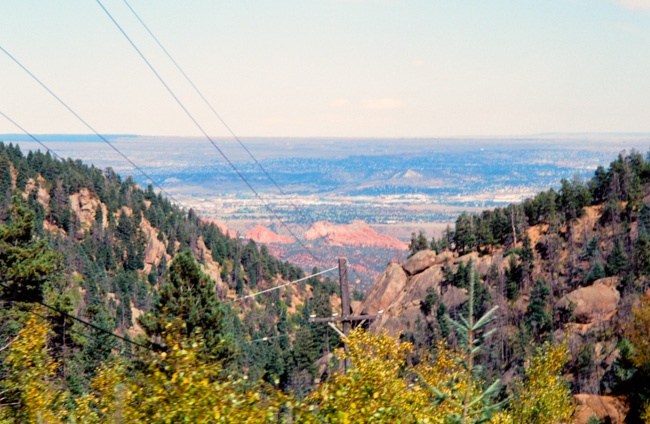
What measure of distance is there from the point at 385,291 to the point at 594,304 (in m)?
35.3

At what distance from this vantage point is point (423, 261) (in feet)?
336

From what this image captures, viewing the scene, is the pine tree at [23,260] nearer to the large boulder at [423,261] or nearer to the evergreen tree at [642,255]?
the large boulder at [423,261]

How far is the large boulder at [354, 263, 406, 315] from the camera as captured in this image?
9650 cm

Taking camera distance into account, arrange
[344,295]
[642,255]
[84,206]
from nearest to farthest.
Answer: [344,295] → [642,255] → [84,206]

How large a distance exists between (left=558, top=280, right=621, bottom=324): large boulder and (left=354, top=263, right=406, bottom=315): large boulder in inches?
1189

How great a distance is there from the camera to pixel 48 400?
15.8 m

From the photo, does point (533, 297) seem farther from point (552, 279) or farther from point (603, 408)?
point (603, 408)

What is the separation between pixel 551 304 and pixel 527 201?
37.8m

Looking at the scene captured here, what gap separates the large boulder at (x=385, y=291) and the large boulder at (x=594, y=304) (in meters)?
30.2

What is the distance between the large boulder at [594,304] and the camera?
73.0 meters

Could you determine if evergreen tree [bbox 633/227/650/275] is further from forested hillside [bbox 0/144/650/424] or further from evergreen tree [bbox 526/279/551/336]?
evergreen tree [bbox 526/279/551/336]

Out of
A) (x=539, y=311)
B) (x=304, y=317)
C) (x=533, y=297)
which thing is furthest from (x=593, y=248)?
(x=304, y=317)

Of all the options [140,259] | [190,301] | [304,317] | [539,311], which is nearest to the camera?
[190,301]

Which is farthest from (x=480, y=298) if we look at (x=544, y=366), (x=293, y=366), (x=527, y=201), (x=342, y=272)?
(x=342, y=272)
